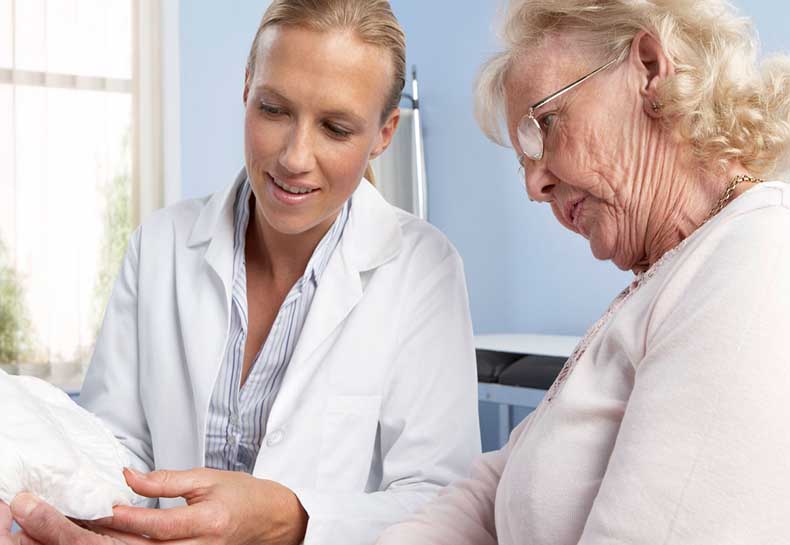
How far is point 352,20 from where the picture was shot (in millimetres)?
1296

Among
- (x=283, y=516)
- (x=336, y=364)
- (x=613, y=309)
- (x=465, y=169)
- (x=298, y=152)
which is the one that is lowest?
(x=465, y=169)

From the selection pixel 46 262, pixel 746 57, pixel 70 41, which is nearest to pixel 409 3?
pixel 70 41

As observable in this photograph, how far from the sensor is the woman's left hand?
956 mm

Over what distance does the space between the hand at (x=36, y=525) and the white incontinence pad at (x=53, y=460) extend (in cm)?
1

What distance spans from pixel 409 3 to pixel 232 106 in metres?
1.31

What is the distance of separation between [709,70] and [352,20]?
1.89ft

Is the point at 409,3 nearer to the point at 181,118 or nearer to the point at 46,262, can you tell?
the point at 181,118

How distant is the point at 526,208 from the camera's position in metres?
4.15

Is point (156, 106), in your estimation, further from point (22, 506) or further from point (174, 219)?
point (22, 506)

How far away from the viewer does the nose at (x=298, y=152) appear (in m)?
1.28

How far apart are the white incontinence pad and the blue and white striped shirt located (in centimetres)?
Result: 35

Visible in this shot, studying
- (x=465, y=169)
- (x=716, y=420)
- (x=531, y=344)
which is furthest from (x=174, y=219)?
(x=465, y=169)

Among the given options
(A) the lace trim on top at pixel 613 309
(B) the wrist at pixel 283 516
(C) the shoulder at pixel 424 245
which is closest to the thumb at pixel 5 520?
(B) the wrist at pixel 283 516

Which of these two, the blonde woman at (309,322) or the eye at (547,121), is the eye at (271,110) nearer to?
the blonde woman at (309,322)
